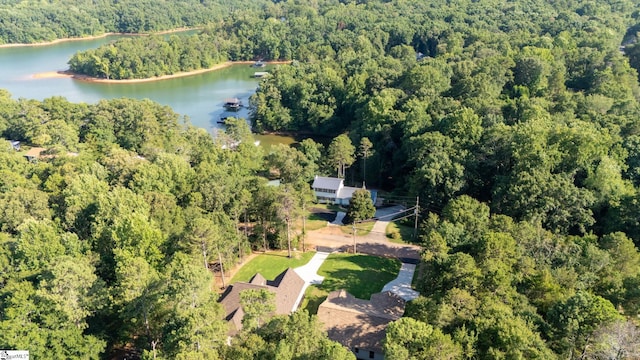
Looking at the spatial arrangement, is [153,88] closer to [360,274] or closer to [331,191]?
[331,191]

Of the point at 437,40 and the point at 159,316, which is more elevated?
the point at 437,40

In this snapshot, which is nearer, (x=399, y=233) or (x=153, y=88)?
(x=399, y=233)

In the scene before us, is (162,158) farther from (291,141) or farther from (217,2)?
(217,2)

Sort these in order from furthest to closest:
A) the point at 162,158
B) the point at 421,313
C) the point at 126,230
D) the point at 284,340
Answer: the point at 162,158, the point at 126,230, the point at 421,313, the point at 284,340

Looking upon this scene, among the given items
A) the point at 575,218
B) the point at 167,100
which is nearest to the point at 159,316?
the point at 575,218

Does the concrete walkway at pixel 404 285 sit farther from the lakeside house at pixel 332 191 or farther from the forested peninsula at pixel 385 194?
the lakeside house at pixel 332 191

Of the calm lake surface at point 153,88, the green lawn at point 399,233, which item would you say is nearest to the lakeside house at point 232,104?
the calm lake surface at point 153,88

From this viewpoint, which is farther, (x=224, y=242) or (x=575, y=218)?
(x=575, y=218)

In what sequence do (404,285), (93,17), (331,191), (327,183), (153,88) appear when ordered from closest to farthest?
(404,285) < (331,191) < (327,183) < (153,88) < (93,17)

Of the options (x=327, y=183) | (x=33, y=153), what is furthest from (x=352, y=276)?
(x=33, y=153)
